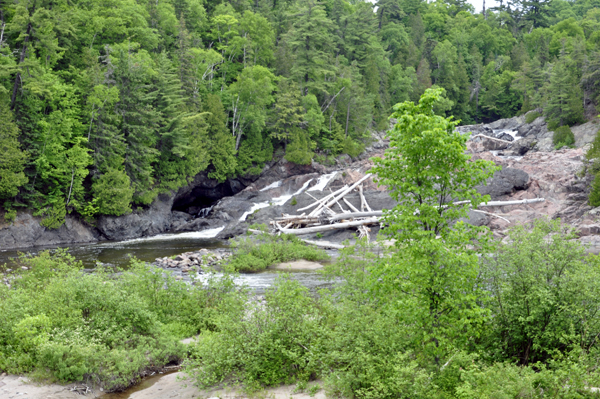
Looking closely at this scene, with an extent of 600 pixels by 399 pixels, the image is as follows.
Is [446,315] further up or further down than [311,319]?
further up

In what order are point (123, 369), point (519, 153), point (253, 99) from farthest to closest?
1. point (519, 153)
2. point (253, 99)
3. point (123, 369)

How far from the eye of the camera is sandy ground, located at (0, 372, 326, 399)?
27.0 feet

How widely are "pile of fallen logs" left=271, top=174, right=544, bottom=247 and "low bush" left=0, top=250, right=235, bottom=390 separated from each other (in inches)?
608

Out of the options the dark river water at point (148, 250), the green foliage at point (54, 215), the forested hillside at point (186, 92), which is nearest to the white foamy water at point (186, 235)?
the dark river water at point (148, 250)

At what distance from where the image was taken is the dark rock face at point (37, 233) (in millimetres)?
27812

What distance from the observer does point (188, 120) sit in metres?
Result: 38.0

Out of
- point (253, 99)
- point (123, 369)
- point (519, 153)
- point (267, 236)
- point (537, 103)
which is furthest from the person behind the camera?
point (537, 103)

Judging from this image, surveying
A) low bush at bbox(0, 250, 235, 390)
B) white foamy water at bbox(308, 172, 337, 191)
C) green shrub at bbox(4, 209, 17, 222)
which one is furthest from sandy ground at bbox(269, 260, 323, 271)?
green shrub at bbox(4, 209, 17, 222)

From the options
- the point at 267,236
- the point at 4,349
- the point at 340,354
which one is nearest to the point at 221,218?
the point at 267,236

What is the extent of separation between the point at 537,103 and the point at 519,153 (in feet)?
62.8

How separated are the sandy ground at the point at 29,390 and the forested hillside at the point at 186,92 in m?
21.7

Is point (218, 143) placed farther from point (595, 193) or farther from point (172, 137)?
point (595, 193)

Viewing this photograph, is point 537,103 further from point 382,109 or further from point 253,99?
point 253,99

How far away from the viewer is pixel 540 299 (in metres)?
7.20
